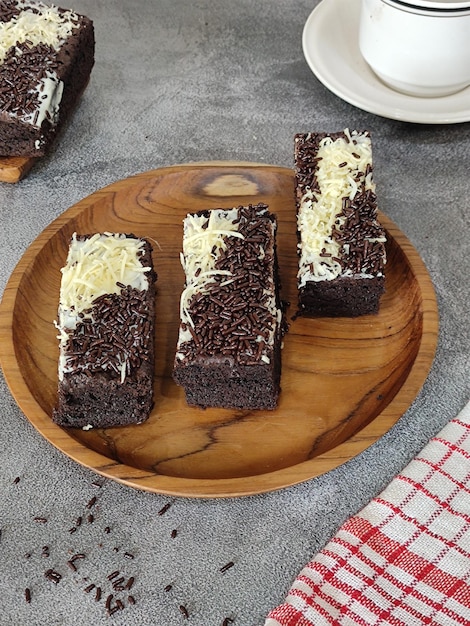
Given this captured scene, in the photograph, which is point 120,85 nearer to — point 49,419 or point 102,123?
point 102,123

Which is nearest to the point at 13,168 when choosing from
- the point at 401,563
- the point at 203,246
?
the point at 203,246

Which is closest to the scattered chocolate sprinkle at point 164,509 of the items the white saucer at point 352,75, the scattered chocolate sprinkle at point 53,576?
the scattered chocolate sprinkle at point 53,576

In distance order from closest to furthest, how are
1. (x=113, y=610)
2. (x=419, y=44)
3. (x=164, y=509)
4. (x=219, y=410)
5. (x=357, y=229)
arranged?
1. (x=113, y=610)
2. (x=164, y=509)
3. (x=219, y=410)
4. (x=357, y=229)
5. (x=419, y=44)

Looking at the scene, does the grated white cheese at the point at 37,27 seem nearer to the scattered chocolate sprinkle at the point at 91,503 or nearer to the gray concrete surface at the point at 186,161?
the gray concrete surface at the point at 186,161

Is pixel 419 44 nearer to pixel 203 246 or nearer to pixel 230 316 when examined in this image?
pixel 203 246

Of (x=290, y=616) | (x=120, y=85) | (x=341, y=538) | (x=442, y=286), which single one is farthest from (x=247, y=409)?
(x=120, y=85)

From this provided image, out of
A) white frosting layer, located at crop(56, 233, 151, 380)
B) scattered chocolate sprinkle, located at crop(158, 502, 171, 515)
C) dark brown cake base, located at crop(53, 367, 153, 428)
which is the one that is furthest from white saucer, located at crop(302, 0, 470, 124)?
scattered chocolate sprinkle, located at crop(158, 502, 171, 515)
